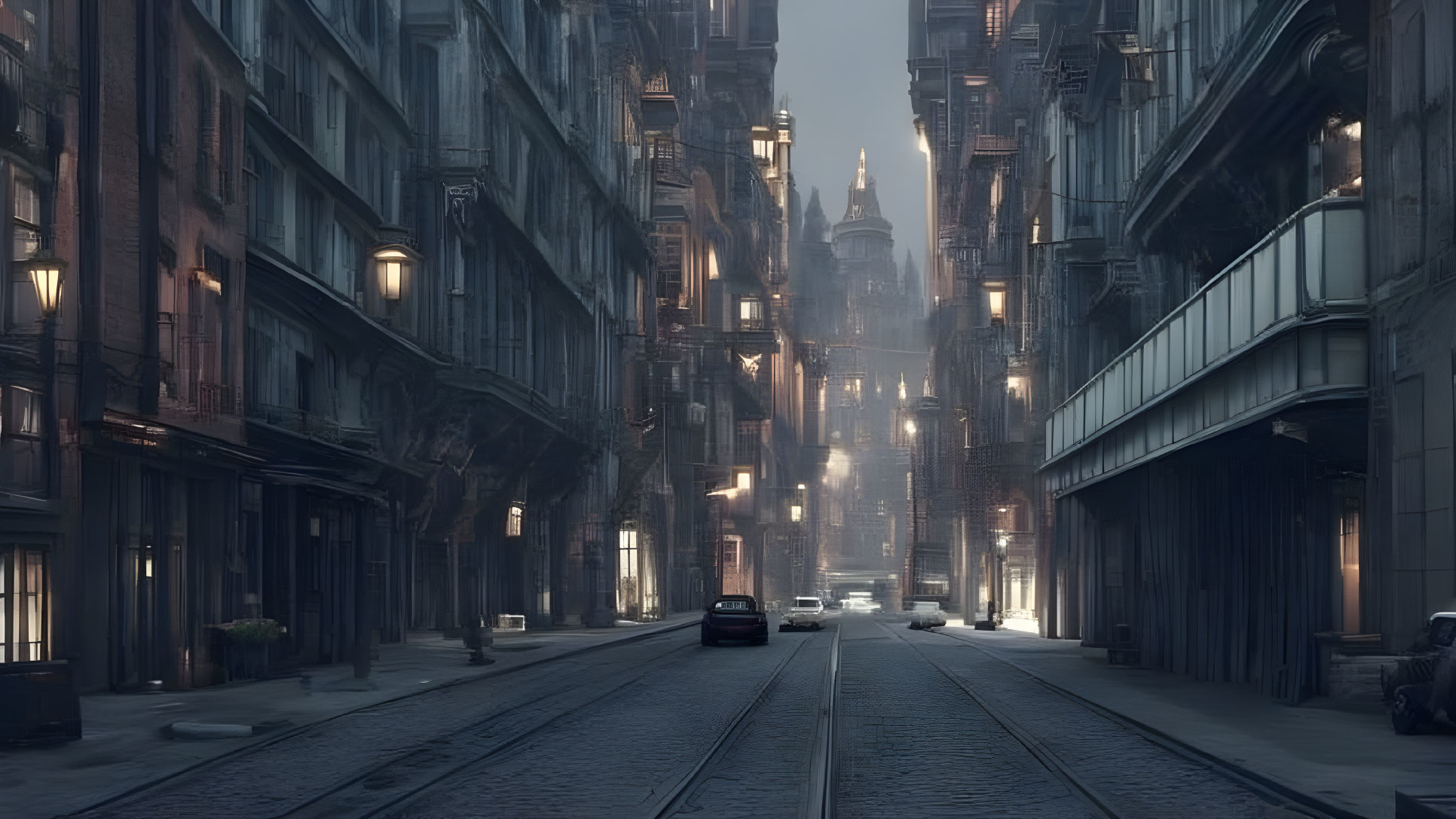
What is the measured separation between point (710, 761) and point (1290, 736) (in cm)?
672

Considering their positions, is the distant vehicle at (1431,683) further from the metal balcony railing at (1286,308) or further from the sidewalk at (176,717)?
the sidewalk at (176,717)

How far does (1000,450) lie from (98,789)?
55.4m

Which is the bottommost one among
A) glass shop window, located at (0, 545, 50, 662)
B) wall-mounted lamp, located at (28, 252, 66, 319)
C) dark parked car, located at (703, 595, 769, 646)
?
dark parked car, located at (703, 595, 769, 646)

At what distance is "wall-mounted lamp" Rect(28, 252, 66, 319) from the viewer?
20094 mm

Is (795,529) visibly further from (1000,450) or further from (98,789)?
(98,789)

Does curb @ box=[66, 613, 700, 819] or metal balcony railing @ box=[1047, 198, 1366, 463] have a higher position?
metal balcony railing @ box=[1047, 198, 1366, 463]

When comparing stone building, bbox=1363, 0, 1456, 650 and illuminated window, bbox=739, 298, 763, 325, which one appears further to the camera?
illuminated window, bbox=739, 298, 763, 325

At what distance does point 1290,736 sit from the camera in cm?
1792

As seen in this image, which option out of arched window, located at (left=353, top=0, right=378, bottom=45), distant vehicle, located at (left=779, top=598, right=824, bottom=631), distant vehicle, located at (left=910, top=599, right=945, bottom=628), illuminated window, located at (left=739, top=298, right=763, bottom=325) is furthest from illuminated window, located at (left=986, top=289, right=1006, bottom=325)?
illuminated window, located at (left=739, top=298, right=763, bottom=325)

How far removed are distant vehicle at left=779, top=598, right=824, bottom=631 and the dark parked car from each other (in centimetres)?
1624

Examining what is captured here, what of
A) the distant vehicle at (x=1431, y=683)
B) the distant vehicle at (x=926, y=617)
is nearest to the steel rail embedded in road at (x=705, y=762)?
the distant vehicle at (x=1431, y=683)

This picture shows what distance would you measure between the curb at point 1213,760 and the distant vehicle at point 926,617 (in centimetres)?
3680

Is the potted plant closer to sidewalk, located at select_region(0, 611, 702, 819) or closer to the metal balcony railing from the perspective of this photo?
sidewalk, located at select_region(0, 611, 702, 819)

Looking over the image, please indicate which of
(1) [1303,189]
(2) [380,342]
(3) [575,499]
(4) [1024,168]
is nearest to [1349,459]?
(1) [1303,189]
